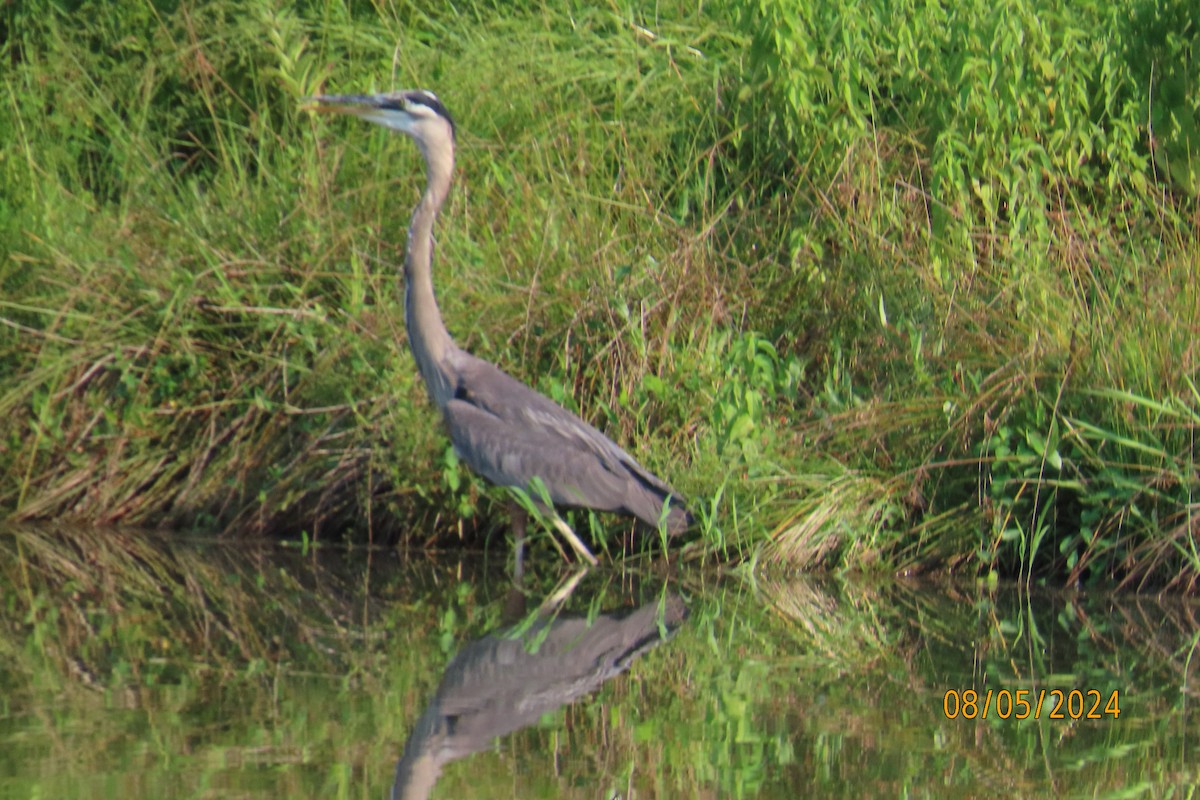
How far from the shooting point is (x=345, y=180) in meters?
8.71

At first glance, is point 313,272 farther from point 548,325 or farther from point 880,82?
point 880,82

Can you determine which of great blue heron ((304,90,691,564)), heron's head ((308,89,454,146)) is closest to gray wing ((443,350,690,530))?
great blue heron ((304,90,691,564))

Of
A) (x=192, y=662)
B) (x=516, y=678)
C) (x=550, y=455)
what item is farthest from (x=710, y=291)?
(x=192, y=662)

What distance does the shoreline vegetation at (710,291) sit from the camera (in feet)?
23.4

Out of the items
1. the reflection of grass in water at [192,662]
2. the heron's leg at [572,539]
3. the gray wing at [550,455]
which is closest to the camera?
the reflection of grass in water at [192,662]

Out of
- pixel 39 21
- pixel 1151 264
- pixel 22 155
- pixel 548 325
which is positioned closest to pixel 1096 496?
pixel 1151 264

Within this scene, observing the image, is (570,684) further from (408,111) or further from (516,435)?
(408,111)
